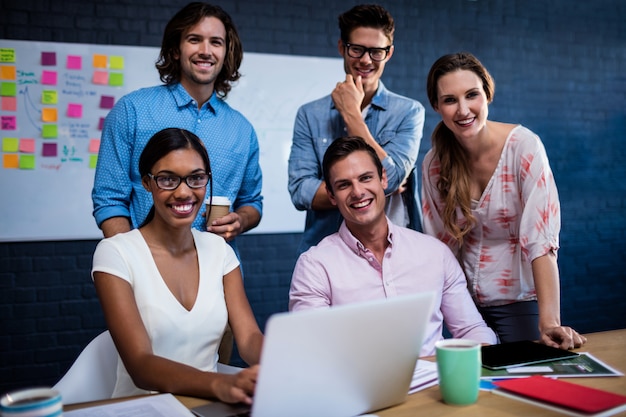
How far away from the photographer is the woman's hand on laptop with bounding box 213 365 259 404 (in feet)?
3.90

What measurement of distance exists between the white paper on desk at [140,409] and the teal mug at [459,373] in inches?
19.1

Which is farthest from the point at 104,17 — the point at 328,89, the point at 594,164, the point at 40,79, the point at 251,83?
the point at 594,164

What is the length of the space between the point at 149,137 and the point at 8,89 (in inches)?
74.5

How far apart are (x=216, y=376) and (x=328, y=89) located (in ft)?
11.0

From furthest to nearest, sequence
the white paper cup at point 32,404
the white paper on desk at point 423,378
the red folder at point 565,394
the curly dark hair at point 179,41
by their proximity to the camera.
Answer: the curly dark hair at point 179,41, the white paper on desk at point 423,378, the red folder at point 565,394, the white paper cup at point 32,404

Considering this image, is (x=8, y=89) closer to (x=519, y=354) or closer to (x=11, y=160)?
(x=11, y=160)

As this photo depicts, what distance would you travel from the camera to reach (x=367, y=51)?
236cm

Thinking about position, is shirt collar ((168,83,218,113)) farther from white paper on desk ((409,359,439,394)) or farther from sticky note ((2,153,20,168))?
sticky note ((2,153,20,168))

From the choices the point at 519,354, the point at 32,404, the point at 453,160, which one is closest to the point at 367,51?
the point at 453,160

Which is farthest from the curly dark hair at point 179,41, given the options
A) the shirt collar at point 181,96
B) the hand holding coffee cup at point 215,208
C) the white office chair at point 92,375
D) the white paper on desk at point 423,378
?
the white paper on desk at point 423,378

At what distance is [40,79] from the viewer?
12.2 feet

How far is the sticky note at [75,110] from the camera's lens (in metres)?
3.80

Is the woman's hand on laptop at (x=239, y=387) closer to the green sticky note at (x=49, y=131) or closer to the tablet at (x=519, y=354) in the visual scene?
the tablet at (x=519, y=354)

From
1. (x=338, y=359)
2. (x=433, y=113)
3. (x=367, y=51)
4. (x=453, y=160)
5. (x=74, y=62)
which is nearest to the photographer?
(x=338, y=359)
